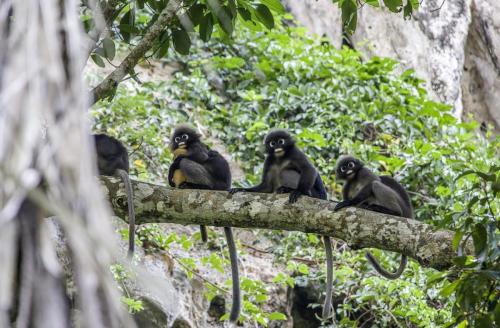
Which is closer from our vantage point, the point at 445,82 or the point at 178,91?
the point at 178,91

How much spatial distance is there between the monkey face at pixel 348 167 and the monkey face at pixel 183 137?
4.00 ft

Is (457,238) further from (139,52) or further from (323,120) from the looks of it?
(323,120)

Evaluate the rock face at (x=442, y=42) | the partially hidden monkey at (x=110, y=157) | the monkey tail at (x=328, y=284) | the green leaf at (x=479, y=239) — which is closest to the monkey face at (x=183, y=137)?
the partially hidden monkey at (x=110, y=157)

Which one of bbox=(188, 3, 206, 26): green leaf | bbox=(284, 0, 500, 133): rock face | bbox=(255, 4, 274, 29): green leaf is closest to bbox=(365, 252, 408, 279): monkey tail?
bbox=(255, 4, 274, 29): green leaf

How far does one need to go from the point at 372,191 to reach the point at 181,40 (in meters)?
2.03

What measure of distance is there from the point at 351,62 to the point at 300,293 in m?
3.85

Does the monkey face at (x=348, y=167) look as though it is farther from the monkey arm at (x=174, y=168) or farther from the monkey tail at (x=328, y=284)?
the monkey arm at (x=174, y=168)

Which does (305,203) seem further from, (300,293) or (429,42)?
Answer: (429,42)

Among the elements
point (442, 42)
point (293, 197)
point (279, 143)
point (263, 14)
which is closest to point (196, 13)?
point (263, 14)

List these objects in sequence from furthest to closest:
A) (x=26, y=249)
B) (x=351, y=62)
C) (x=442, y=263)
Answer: (x=351, y=62)
(x=442, y=263)
(x=26, y=249)

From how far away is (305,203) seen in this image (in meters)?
4.07

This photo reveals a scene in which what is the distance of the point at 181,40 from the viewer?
4.23 m

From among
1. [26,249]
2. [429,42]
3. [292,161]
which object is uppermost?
[429,42]

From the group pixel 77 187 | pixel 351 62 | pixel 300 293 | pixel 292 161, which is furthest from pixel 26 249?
pixel 351 62
